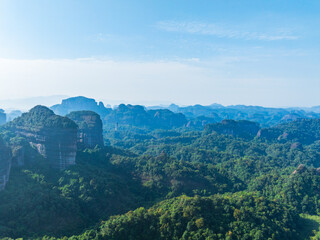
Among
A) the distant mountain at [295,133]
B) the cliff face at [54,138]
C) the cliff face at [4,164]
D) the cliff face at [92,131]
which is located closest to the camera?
the cliff face at [4,164]

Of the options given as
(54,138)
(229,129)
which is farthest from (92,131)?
(229,129)

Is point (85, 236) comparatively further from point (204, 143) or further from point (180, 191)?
point (204, 143)

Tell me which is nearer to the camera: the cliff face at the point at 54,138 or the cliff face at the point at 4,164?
the cliff face at the point at 4,164

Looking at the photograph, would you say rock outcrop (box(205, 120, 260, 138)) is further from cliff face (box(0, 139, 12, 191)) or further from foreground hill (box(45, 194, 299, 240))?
cliff face (box(0, 139, 12, 191))

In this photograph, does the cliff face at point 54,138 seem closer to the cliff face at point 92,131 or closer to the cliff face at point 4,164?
the cliff face at point 4,164

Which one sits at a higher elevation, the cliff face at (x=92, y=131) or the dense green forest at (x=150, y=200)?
the cliff face at (x=92, y=131)

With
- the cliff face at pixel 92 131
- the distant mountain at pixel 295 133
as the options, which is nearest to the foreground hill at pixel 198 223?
the cliff face at pixel 92 131

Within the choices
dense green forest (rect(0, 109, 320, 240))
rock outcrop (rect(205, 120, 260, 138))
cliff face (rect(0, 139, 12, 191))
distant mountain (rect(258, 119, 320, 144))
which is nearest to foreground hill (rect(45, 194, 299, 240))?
dense green forest (rect(0, 109, 320, 240))

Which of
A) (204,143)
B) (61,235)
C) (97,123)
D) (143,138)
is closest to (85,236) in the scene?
(61,235)
